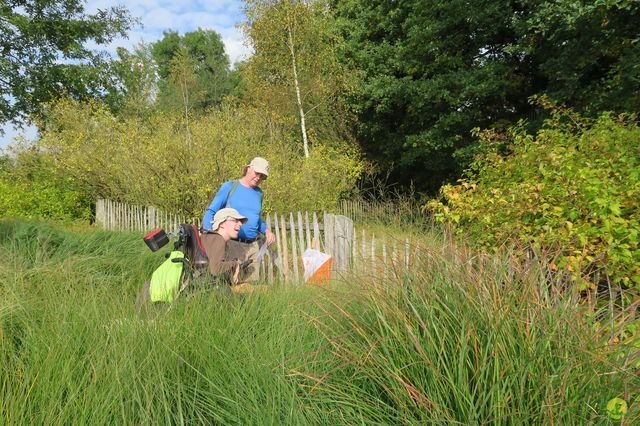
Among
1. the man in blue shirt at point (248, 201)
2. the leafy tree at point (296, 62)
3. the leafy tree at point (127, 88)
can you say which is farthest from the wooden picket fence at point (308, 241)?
the leafy tree at point (127, 88)

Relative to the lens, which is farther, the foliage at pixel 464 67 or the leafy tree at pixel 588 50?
the foliage at pixel 464 67

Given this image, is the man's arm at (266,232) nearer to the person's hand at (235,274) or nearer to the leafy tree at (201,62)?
the person's hand at (235,274)

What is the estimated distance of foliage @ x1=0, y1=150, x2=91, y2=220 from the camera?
1184 cm

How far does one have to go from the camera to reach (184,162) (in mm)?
9320

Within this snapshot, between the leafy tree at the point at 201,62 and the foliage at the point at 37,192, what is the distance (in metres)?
21.4

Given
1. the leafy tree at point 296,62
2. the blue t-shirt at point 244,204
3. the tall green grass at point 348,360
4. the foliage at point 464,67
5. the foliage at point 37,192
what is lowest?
the tall green grass at point 348,360

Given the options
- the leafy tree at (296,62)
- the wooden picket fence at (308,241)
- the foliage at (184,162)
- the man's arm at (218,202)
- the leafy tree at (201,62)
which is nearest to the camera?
the wooden picket fence at (308,241)

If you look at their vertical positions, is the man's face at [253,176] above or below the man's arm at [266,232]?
above

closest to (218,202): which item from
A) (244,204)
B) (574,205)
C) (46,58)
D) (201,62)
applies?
(244,204)

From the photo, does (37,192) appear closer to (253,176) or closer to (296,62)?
(296,62)

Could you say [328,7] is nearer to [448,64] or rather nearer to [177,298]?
[448,64]

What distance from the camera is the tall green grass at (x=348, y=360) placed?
1.53m

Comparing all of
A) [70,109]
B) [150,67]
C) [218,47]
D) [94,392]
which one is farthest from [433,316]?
[218,47]

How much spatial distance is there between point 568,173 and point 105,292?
364 cm
